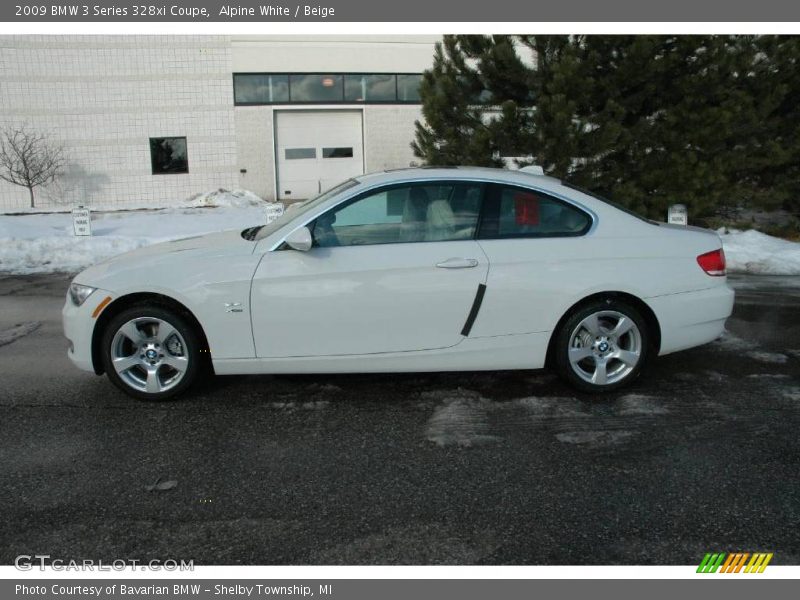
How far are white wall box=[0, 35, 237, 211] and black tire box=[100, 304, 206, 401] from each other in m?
18.3

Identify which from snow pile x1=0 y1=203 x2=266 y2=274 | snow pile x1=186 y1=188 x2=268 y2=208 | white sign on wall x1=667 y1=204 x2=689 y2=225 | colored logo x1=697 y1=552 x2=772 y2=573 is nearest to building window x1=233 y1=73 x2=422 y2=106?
snow pile x1=186 y1=188 x2=268 y2=208

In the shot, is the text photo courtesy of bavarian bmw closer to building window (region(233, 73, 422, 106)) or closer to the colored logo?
the colored logo

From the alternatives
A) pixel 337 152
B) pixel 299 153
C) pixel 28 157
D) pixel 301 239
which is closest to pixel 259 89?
pixel 299 153

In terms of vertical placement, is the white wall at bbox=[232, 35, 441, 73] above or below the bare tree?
above

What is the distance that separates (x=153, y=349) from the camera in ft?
15.3

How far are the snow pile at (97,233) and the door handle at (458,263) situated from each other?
8.00 meters

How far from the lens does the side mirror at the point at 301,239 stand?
446cm

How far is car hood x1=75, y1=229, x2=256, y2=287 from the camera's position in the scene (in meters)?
4.64

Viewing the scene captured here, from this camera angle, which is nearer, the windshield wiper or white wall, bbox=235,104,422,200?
the windshield wiper

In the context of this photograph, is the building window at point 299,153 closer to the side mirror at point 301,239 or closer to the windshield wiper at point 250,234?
the windshield wiper at point 250,234

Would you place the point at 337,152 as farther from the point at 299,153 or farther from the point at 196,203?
the point at 196,203

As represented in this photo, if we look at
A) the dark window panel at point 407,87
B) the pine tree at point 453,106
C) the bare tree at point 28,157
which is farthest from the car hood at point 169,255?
the bare tree at point 28,157

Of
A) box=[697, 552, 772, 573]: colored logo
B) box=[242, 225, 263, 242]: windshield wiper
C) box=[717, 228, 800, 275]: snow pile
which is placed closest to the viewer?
box=[697, 552, 772, 573]: colored logo

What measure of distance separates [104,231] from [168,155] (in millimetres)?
7717
